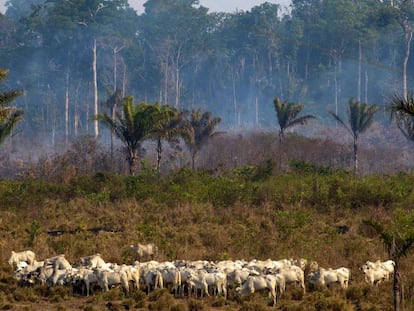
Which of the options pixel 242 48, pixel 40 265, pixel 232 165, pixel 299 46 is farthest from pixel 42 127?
pixel 40 265

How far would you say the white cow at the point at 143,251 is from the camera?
21672mm

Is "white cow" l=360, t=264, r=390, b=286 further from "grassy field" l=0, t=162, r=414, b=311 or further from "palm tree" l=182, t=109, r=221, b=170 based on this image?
"palm tree" l=182, t=109, r=221, b=170

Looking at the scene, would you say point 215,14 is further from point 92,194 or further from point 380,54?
point 92,194

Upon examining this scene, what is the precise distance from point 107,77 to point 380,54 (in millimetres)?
39075

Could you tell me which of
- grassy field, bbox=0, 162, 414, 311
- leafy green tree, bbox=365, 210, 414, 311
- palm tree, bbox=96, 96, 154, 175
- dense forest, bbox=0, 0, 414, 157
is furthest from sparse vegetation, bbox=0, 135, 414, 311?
dense forest, bbox=0, 0, 414, 157

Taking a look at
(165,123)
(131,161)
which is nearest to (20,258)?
(131,161)

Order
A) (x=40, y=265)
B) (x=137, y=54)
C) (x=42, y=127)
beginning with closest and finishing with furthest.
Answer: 1. (x=40, y=265)
2. (x=42, y=127)
3. (x=137, y=54)

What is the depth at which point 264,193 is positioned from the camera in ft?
103

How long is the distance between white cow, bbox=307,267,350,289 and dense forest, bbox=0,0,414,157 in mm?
73500

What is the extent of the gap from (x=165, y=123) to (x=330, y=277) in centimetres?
2410

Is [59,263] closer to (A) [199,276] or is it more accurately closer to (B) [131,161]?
(A) [199,276]

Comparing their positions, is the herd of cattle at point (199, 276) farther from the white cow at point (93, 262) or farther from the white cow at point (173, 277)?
the white cow at point (93, 262)

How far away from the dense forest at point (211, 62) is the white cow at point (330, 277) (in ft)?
241

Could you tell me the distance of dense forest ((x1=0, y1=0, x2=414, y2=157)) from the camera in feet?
308
